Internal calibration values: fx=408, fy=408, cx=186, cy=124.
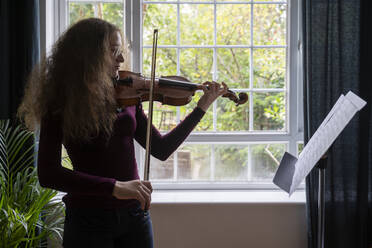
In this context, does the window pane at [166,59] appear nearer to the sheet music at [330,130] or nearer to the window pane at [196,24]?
the window pane at [196,24]

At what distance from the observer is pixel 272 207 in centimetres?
209

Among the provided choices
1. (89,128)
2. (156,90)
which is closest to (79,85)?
(89,128)

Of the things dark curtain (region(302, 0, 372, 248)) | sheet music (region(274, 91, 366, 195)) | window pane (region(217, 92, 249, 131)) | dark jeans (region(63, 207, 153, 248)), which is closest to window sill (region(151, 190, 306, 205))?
dark curtain (region(302, 0, 372, 248))

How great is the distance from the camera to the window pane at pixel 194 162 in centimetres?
236

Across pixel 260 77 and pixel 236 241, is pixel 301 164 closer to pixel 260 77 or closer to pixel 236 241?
pixel 236 241

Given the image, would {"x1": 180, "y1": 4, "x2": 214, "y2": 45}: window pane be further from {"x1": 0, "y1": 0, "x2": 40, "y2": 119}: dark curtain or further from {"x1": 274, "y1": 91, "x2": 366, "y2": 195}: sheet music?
{"x1": 274, "y1": 91, "x2": 366, "y2": 195}: sheet music

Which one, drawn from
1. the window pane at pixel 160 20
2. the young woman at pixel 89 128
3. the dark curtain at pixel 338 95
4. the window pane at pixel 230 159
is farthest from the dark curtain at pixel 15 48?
the dark curtain at pixel 338 95

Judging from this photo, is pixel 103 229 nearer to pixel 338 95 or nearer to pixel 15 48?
pixel 15 48

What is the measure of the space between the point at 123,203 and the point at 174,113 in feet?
3.85

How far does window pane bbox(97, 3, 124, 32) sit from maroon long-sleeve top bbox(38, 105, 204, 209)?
42.2 inches

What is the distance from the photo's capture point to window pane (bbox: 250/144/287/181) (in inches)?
92.7

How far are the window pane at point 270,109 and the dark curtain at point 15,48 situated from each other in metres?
1.22

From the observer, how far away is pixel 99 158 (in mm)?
1218

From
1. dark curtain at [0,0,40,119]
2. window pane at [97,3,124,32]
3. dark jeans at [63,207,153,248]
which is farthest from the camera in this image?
window pane at [97,3,124,32]
